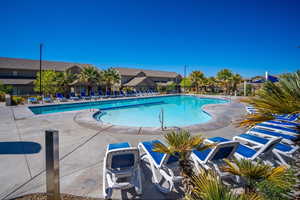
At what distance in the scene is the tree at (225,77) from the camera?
102 ft

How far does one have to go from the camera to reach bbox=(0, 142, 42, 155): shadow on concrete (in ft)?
17.0

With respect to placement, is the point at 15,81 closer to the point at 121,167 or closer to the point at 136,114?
the point at 136,114

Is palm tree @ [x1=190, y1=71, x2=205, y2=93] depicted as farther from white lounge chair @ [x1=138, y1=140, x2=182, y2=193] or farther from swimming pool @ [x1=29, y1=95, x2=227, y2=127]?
white lounge chair @ [x1=138, y1=140, x2=182, y2=193]

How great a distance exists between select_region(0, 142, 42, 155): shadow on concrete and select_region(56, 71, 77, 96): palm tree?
1991 cm

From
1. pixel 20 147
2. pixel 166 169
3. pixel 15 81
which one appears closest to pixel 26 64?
pixel 15 81

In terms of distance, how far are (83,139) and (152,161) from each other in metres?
4.06

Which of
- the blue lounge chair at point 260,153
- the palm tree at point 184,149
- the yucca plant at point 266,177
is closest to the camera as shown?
the yucca plant at point 266,177

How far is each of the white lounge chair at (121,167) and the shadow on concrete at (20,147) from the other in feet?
12.0

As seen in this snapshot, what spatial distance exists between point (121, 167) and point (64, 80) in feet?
81.6

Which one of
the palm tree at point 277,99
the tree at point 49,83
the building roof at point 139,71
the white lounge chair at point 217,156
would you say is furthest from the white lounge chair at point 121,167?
the building roof at point 139,71

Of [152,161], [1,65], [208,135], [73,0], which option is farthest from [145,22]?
[1,65]

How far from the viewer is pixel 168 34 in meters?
27.8

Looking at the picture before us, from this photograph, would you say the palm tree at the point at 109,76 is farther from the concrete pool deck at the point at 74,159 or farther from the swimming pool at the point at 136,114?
the concrete pool deck at the point at 74,159

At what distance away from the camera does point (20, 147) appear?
554 centimetres
